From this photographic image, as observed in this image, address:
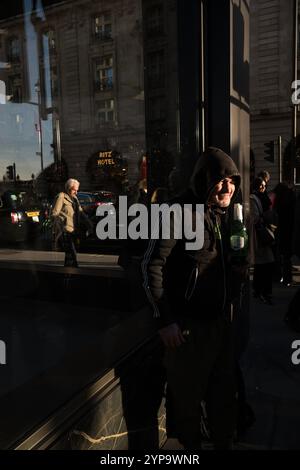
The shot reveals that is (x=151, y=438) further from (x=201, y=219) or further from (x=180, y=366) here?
(x=201, y=219)

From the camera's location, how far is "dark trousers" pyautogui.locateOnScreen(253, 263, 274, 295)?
5.93 meters

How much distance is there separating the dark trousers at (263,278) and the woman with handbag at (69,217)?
8.88 feet

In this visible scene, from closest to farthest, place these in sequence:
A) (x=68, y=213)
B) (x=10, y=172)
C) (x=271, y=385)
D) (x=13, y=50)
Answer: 1. (x=271, y=385)
2. (x=13, y=50)
3. (x=68, y=213)
4. (x=10, y=172)

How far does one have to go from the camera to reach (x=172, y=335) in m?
2.09

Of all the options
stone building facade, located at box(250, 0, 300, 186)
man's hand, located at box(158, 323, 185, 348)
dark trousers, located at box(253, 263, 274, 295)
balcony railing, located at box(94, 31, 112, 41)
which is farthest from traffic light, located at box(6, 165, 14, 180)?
stone building facade, located at box(250, 0, 300, 186)

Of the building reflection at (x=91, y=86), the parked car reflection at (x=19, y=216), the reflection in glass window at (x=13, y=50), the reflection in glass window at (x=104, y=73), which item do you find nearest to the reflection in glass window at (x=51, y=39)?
the building reflection at (x=91, y=86)

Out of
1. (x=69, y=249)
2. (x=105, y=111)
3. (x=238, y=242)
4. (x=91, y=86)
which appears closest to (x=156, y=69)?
(x=238, y=242)

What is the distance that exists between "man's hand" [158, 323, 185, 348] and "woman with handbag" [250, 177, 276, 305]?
344cm

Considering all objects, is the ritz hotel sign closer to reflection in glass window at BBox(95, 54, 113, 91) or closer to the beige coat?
the beige coat

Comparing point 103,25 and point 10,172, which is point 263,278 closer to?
point 103,25

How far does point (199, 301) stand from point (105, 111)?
4847 millimetres
